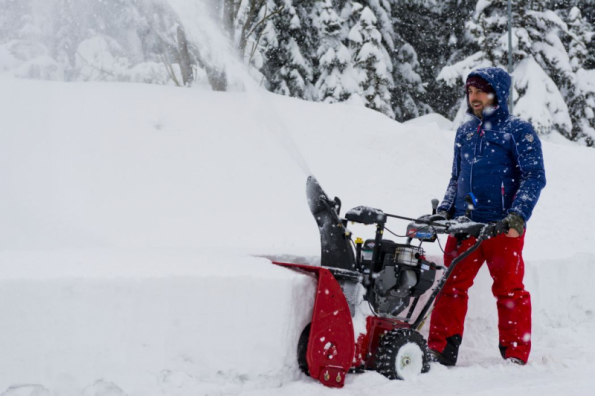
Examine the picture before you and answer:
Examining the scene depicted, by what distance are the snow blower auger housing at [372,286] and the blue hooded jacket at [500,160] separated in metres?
0.37

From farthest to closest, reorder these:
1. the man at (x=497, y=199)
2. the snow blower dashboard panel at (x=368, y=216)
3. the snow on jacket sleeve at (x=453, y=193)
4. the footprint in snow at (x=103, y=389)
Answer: the snow on jacket sleeve at (x=453, y=193) → the man at (x=497, y=199) → the snow blower dashboard panel at (x=368, y=216) → the footprint in snow at (x=103, y=389)

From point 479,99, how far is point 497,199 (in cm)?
66

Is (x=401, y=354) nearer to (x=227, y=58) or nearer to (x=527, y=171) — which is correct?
(x=527, y=171)

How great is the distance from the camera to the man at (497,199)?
147 inches

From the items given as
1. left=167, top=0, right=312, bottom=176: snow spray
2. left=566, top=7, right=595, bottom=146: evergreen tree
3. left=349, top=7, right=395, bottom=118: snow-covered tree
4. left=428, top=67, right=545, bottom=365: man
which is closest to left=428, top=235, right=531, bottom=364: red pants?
left=428, top=67, right=545, bottom=365: man

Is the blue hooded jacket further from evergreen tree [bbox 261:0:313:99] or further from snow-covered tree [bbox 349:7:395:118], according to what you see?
evergreen tree [bbox 261:0:313:99]

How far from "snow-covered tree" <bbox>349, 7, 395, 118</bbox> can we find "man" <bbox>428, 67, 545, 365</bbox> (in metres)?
14.3

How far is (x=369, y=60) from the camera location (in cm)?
1827

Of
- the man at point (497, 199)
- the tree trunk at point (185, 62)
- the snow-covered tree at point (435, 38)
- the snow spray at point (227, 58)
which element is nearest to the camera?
the man at point (497, 199)

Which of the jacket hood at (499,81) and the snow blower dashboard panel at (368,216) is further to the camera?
the jacket hood at (499,81)

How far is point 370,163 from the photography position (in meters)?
10.3

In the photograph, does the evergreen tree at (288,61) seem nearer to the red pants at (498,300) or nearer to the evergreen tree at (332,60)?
the evergreen tree at (332,60)

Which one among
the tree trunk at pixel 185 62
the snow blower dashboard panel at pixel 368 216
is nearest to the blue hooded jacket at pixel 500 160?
the snow blower dashboard panel at pixel 368 216

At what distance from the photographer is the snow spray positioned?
32.6 feet
